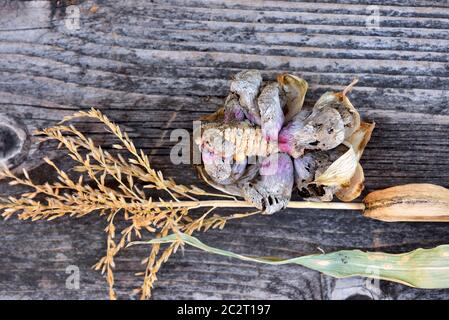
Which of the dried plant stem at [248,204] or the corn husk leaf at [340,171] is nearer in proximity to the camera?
the corn husk leaf at [340,171]

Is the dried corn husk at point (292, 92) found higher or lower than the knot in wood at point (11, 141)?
higher

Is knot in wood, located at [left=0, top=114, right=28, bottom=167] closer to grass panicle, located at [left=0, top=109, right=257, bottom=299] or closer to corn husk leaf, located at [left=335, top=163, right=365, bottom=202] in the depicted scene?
grass panicle, located at [left=0, top=109, right=257, bottom=299]

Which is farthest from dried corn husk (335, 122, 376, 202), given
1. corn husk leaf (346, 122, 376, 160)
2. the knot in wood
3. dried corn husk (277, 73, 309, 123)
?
the knot in wood

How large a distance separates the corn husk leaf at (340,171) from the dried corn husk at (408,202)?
0.12 metres

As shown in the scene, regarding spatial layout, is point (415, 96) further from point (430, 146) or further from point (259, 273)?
point (259, 273)

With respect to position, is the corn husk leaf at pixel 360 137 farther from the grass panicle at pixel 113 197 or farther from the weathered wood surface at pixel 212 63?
the grass panicle at pixel 113 197

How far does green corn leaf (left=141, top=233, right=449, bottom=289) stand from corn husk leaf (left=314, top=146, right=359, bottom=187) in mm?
185

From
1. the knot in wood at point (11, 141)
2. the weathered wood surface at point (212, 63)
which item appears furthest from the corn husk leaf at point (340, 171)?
the knot in wood at point (11, 141)

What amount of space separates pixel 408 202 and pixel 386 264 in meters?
0.13

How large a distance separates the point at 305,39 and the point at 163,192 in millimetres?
419

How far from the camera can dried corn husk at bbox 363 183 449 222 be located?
45.9 inches

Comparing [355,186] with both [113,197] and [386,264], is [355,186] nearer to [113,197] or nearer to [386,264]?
[386,264]

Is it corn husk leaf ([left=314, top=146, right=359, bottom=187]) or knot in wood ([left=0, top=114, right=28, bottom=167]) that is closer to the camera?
corn husk leaf ([left=314, top=146, right=359, bottom=187])

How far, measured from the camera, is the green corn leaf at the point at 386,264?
1177 millimetres
